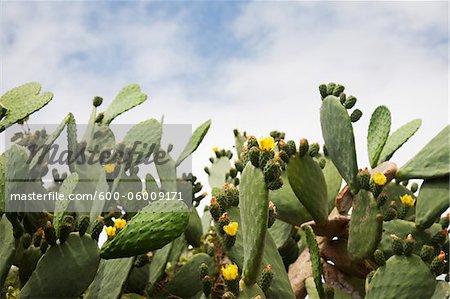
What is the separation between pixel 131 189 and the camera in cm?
262

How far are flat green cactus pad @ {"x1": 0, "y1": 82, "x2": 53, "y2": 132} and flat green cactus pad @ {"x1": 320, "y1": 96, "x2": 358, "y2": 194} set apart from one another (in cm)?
117

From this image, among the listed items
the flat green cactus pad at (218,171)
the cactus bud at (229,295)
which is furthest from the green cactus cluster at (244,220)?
the flat green cactus pad at (218,171)

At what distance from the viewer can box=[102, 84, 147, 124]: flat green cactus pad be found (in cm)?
273

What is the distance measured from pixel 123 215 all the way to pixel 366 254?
1.03m

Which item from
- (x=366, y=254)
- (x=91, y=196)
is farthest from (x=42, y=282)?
(x=366, y=254)

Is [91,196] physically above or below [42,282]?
above

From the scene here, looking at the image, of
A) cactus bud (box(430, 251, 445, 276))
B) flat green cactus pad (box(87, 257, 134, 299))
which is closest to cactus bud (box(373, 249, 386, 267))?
cactus bud (box(430, 251, 445, 276))

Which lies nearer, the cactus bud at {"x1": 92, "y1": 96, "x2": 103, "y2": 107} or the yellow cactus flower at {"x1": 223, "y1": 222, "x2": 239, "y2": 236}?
the yellow cactus flower at {"x1": 223, "y1": 222, "x2": 239, "y2": 236}

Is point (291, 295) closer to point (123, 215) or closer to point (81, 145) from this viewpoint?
point (123, 215)

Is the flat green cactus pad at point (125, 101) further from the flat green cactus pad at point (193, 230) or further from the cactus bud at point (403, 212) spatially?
the cactus bud at point (403, 212)

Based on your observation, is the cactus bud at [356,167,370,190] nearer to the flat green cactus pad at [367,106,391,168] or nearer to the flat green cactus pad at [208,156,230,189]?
the flat green cactus pad at [367,106,391,168]

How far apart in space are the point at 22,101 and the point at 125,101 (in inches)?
23.1

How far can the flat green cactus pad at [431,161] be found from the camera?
2488mm

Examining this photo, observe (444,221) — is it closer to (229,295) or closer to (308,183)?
(308,183)
